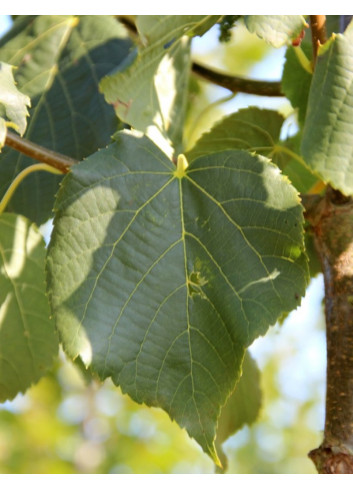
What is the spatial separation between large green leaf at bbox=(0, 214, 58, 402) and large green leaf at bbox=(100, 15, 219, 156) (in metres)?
0.24

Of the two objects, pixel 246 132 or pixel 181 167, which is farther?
pixel 246 132

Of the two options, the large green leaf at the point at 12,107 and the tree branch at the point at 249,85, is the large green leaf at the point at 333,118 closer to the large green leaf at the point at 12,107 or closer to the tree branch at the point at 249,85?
the large green leaf at the point at 12,107

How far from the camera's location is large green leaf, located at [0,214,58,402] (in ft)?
3.71

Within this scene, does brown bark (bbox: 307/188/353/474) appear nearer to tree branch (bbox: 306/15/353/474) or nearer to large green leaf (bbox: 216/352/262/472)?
tree branch (bbox: 306/15/353/474)

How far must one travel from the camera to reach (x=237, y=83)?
1.36 metres

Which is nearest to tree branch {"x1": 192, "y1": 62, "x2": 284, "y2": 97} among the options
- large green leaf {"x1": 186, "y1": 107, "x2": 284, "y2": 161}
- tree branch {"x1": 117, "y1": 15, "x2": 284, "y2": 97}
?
tree branch {"x1": 117, "y1": 15, "x2": 284, "y2": 97}

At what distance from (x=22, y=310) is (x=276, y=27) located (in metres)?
0.59

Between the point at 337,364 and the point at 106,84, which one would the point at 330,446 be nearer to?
the point at 337,364

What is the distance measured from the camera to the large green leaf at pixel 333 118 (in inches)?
32.3

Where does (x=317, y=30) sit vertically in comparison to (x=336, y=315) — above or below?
above

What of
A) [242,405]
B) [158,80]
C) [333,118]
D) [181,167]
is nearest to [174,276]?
[181,167]

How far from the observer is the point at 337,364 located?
864 millimetres

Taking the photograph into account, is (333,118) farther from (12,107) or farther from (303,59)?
(12,107)

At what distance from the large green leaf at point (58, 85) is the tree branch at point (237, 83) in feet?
0.41
